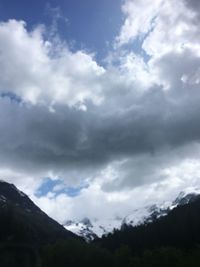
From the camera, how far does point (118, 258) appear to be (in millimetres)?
171500

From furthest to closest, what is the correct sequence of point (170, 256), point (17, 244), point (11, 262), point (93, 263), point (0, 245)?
point (17, 244) < point (0, 245) < point (93, 263) < point (170, 256) < point (11, 262)

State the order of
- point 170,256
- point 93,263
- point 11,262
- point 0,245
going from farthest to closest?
point 0,245
point 93,263
point 170,256
point 11,262

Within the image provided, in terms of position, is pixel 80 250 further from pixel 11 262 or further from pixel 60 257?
pixel 11 262

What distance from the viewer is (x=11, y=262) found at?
129 metres

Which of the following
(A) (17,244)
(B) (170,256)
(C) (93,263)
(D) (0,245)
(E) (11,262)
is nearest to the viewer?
(E) (11,262)

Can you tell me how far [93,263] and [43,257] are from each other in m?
18.4

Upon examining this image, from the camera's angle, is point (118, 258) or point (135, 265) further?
point (118, 258)

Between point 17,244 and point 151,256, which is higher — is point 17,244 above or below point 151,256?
above

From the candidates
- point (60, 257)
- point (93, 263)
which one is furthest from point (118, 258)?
point (60, 257)

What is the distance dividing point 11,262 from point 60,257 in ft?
152

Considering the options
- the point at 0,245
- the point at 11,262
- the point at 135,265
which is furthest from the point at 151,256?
the point at 0,245

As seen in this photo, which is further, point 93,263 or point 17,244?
point 17,244

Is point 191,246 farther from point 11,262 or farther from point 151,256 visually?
point 11,262

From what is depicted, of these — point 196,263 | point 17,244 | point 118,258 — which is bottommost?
point 196,263
